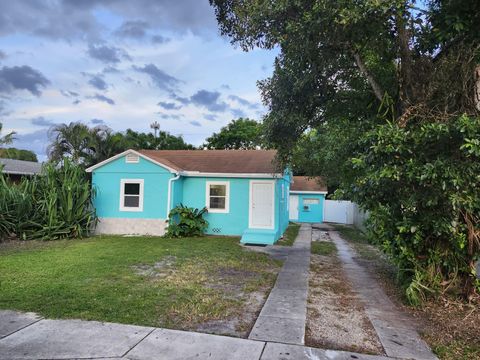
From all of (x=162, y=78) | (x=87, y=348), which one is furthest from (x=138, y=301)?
(x=162, y=78)

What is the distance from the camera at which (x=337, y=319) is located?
491 cm

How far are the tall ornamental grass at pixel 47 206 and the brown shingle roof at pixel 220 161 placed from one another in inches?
120

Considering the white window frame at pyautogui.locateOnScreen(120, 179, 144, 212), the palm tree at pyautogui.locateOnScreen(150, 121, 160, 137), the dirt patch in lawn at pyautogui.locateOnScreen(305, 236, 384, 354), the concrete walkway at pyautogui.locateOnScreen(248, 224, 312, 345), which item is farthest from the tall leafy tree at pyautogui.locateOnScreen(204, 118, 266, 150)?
the dirt patch in lawn at pyautogui.locateOnScreen(305, 236, 384, 354)

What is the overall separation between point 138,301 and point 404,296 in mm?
4408

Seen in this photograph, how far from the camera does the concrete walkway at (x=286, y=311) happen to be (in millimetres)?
4156

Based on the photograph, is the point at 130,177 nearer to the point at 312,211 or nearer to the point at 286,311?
the point at 286,311

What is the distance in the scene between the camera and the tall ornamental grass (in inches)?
473

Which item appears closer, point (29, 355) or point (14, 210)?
point (29, 355)

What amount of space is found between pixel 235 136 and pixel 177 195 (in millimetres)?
21841

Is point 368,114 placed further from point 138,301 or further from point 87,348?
point 87,348

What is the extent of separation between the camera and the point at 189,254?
9516 mm

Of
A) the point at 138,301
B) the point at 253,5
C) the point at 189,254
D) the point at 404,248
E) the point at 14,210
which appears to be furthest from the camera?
the point at 14,210

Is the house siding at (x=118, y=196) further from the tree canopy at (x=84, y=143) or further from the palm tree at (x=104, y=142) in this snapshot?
the palm tree at (x=104, y=142)

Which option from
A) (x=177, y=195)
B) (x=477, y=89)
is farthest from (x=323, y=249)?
(x=477, y=89)
